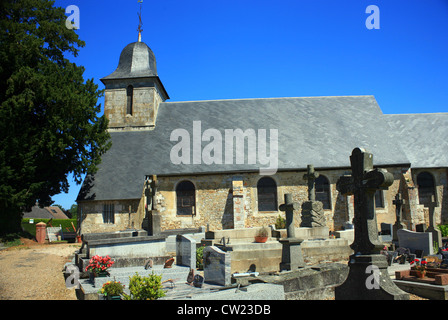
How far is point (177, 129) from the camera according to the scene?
854 inches

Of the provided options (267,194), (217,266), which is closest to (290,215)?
(217,266)

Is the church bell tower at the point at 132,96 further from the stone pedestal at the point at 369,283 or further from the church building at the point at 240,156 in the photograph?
the stone pedestal at the point at 369,283

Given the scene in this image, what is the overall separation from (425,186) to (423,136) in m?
3.97

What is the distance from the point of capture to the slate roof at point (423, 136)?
67.7ft

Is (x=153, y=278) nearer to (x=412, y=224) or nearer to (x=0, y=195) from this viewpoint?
(x=0, y=195)

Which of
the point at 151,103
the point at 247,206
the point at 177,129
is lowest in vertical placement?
the point at 247,206

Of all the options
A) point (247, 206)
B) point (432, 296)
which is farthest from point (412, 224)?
point (432, 296)

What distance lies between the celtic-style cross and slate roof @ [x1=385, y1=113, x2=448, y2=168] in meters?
17.0

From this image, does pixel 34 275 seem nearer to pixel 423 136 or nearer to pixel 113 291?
pixel 113 291

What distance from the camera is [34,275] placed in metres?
9.23

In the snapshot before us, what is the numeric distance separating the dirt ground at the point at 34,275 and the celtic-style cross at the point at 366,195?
19.9ft

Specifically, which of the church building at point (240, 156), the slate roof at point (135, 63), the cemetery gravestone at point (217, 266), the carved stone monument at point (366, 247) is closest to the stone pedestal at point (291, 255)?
the cemetery gravestone at point (217, 266)

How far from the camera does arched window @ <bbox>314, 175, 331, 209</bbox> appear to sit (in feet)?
62.8
